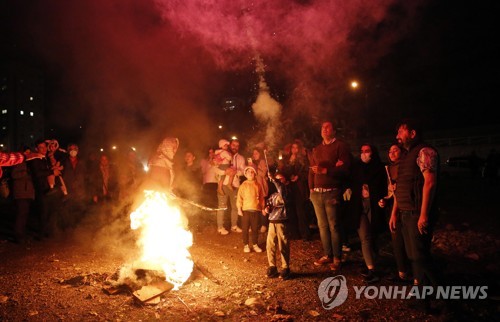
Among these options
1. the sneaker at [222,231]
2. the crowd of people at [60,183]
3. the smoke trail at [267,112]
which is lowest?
the sneaker at [222,231]

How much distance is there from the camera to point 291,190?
317 inches

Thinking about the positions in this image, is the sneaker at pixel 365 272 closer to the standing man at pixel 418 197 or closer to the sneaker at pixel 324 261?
the sneaker at pixel 324 261

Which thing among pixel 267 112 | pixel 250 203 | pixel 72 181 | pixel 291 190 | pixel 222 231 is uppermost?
pixel 267 112

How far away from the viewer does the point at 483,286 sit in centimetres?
514

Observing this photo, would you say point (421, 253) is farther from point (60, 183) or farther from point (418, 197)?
point (60, 183)

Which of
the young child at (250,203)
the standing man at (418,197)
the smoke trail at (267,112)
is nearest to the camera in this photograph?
the standing man at (418,197)

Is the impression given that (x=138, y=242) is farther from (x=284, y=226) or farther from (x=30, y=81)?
(x=30, y=81)

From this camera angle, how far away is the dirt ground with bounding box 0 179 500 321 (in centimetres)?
442

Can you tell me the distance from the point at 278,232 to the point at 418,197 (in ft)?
7.71

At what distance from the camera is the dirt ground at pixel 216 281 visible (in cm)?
442

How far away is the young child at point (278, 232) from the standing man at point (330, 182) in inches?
23.2

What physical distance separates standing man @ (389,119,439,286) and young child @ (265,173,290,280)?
1914 millimetres

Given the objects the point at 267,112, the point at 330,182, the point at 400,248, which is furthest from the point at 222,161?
the point at 267,112

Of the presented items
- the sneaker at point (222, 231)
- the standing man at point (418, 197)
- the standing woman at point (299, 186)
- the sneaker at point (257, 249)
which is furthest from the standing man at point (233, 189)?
the standing man at point (418, 197)
